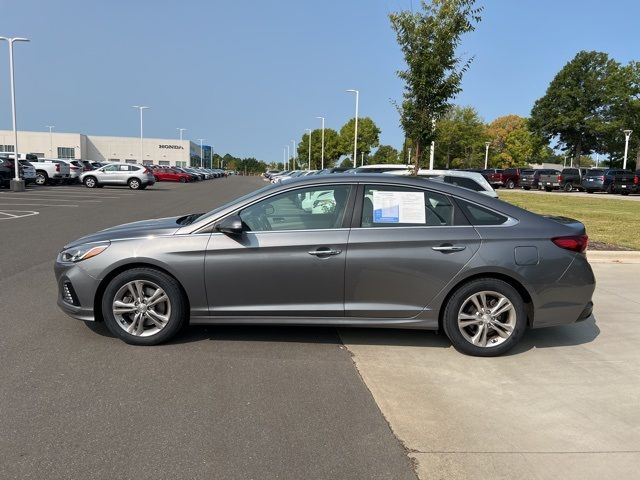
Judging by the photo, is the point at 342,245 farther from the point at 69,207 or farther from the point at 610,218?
the point at 69,207

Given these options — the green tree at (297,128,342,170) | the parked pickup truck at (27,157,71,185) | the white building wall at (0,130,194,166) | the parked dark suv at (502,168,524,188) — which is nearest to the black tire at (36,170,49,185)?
the parked pickup truck at (27,157,71,185)

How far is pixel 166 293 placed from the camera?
4.78m

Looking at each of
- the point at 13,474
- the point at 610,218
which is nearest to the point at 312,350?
the point at 13,474

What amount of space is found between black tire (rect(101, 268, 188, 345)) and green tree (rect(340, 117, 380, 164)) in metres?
75.1

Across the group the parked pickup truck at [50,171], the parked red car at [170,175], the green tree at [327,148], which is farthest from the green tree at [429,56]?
the green tree at [327,148]

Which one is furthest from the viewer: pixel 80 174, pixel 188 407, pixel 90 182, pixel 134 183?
pixel 80 174

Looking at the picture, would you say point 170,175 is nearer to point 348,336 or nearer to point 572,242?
point 348,336

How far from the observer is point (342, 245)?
185 inches

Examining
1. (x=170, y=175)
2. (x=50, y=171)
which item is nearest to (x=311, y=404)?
(x=50, y=171)

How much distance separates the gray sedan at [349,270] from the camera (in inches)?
185

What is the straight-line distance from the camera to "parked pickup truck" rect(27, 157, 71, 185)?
31.7m

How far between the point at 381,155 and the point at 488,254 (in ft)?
322

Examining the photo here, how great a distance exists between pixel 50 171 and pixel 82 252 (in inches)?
1212

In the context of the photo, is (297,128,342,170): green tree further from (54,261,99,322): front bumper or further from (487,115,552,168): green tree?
(54,261,99,322): front bumper
